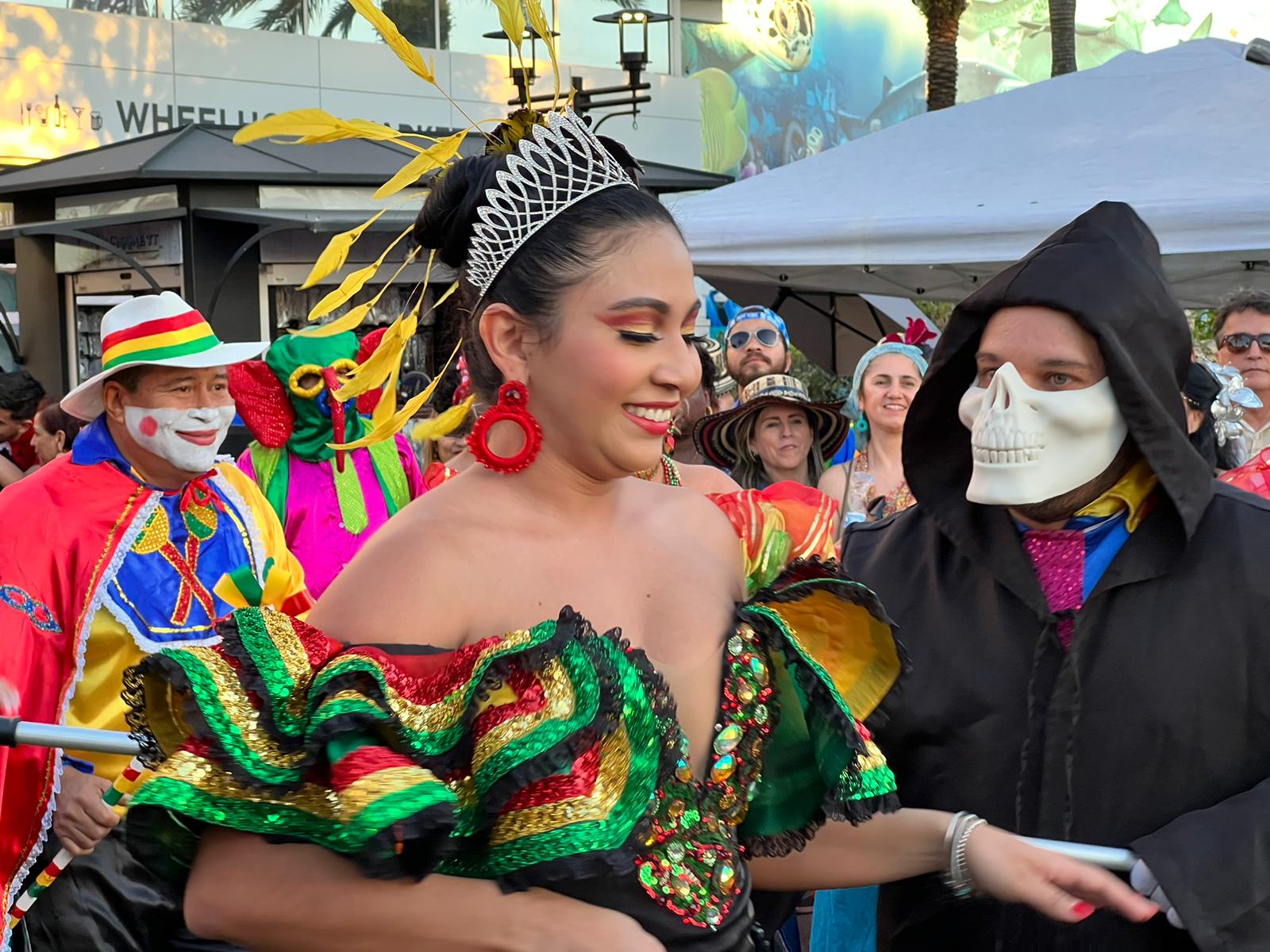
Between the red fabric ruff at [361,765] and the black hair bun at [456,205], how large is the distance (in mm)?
736

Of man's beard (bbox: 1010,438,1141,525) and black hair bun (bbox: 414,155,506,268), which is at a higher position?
black hair bun (bbox: 414,155,506,268)

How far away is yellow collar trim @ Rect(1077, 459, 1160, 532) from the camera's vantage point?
2477mm

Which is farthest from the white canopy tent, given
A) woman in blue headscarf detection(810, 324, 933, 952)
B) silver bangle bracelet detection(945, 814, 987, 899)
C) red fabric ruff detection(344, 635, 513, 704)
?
red fabric ruff detection(344, 635, 513, 704)

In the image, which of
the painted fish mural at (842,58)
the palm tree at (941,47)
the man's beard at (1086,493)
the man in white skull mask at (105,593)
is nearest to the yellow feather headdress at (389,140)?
the man's beard at (1086,493)

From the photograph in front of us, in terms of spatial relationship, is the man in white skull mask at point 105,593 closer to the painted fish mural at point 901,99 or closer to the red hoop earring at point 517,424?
the red hoop earring at point 517,424

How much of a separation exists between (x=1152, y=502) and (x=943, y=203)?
16.5ft

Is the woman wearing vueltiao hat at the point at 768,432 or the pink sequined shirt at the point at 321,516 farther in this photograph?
the woman wearing vueltiao hat at the point at 768,432

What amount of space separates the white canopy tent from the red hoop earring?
5.30m

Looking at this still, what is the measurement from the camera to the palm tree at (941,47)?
17.8 meters

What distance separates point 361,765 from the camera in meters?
1.46

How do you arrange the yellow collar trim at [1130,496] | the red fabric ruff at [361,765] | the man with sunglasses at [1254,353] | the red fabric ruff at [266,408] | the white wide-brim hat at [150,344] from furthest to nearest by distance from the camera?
the man with sunglasses at [1254,353] < the red fabric ruff at [266,408] < the white wide-brim hat at [150,344] < the yellow collar trim at [1130,496] < the red fabric ruff at [361,765]

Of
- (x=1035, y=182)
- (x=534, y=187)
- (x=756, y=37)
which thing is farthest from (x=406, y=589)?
(x=756, y=37)

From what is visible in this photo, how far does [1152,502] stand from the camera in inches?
97.6

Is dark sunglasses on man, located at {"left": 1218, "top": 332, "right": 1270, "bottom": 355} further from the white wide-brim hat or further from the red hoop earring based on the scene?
the red hoop earring
